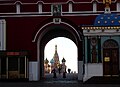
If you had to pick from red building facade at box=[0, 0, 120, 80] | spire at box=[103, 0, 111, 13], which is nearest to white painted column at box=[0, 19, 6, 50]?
red building facade at box=[0, 0, 120, 80]

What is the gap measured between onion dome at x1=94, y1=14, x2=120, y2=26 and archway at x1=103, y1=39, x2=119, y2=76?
1.62 meters

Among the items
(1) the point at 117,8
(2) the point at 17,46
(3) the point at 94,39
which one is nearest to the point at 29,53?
(2) the point at 17,46

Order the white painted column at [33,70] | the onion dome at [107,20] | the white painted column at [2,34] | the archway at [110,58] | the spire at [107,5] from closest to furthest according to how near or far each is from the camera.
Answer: the archway at [110,58] < the onion dome at [107,20] < the spire at [107,5] < the white painted column at [33,70] < the white painted column at [2,34]

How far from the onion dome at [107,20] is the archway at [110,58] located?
1.62 metres

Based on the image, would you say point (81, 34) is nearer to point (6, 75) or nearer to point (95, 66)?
point (95, 66)

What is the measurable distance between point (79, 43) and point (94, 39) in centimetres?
326

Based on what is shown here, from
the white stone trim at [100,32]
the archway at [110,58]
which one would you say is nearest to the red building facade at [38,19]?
the white stone trim at [100,32]

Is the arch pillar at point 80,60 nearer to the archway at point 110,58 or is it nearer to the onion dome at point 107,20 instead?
the onion dome at point 107,20

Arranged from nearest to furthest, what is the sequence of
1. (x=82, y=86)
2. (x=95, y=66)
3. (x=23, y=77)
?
(x=82, y=86) → (x=95, y=66) → (x=23, y=77)

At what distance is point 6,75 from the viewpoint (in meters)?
Result: 35.5

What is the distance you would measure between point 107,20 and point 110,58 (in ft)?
11.4

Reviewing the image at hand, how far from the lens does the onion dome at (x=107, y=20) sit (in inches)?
1334

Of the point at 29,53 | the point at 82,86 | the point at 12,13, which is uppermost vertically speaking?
the point at 12,13

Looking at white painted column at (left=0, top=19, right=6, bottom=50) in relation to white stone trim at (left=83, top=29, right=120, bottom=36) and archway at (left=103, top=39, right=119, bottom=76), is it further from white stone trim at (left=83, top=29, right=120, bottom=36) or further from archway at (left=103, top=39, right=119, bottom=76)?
archway at (left=103, top=39, right=119, bottom=76)
